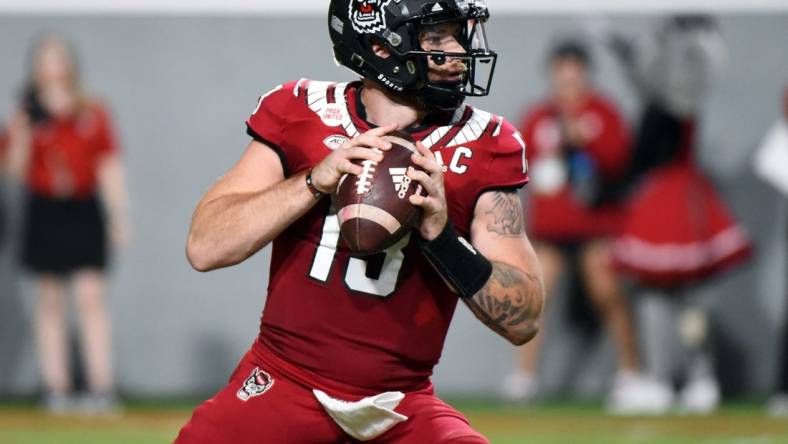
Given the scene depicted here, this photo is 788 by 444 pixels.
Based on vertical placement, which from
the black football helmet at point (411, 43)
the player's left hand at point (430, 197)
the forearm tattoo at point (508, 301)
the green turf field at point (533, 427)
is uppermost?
the black football helmet at point (411, 43)

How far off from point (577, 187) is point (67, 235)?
3176mm

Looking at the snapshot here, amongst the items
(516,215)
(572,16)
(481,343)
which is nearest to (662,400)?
(481,343)

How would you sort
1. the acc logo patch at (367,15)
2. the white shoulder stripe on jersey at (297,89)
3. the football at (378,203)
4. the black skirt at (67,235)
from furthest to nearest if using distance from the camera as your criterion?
the black skirt at (67,235), the white shoulder stripe on jersey at (297,89), the acc logo patch at (367,15), the football at (378,203)

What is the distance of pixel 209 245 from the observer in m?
2.96

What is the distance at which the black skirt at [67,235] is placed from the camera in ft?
24.9

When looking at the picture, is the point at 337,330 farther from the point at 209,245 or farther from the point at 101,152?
the point at 101,152

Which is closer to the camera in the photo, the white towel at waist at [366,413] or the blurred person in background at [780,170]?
the white towel at waist at [366,413]

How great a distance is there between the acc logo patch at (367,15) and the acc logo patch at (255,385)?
0.87m

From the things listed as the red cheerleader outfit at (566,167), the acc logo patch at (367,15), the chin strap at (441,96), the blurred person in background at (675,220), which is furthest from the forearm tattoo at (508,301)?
the red cheerleader outfit at (566,167)

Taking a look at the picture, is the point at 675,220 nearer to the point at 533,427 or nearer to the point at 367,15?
the point at 533,427

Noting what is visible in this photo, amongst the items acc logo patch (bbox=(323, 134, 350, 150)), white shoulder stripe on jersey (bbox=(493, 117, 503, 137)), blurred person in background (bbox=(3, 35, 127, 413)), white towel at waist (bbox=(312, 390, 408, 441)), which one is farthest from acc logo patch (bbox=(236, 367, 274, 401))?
blurred person in background (bbox=(3, 35, 127, 413))

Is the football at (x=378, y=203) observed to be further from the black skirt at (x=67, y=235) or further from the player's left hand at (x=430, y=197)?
the black skirt at (x=67, y=235)

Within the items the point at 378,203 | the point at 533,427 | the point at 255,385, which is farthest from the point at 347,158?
the point at 533,427

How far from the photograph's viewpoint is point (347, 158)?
277cm
